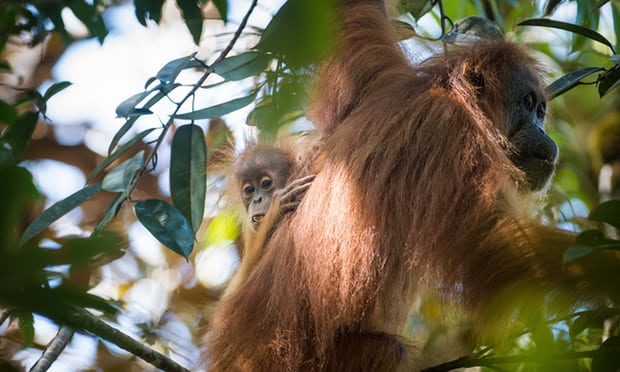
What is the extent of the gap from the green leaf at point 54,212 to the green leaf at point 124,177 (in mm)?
68

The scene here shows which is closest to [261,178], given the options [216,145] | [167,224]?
[216,145]

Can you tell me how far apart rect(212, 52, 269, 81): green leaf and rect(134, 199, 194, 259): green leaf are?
732 mm

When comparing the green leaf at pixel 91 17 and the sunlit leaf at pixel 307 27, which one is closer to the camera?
the sunlit leaf at pixel 307 27

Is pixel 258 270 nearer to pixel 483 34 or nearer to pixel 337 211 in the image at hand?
pixel 337 211

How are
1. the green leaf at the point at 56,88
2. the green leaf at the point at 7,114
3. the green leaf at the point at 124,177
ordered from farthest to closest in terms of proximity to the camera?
the green leaf at the point at 124,177
the green leaf at the point at 56,88
the green leaf at the point at 7,114

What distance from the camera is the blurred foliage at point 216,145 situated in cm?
99

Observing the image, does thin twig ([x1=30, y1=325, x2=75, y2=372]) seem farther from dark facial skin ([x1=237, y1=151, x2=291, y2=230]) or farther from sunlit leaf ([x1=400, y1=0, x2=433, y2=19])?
sunlit leaf ([x1=400, y1=0, x2=433, y2=19])

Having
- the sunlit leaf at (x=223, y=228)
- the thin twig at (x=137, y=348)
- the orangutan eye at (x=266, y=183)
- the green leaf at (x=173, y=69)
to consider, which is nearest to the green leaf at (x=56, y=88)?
the green leaf at (x=173, y=69)

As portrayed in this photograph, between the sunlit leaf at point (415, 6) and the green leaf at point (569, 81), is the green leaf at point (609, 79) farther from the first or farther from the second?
the sunlit leaf at point (415, 6)

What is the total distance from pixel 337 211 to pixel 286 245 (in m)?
0.34

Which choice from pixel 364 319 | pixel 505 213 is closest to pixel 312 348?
pixel 364 319

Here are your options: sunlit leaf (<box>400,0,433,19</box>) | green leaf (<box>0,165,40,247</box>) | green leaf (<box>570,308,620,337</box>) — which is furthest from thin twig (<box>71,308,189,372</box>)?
sunlit leaf (<box>400,0,433,19</box>)

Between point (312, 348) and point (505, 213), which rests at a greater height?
point (505, 213)

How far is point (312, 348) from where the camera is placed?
374 centimetres
